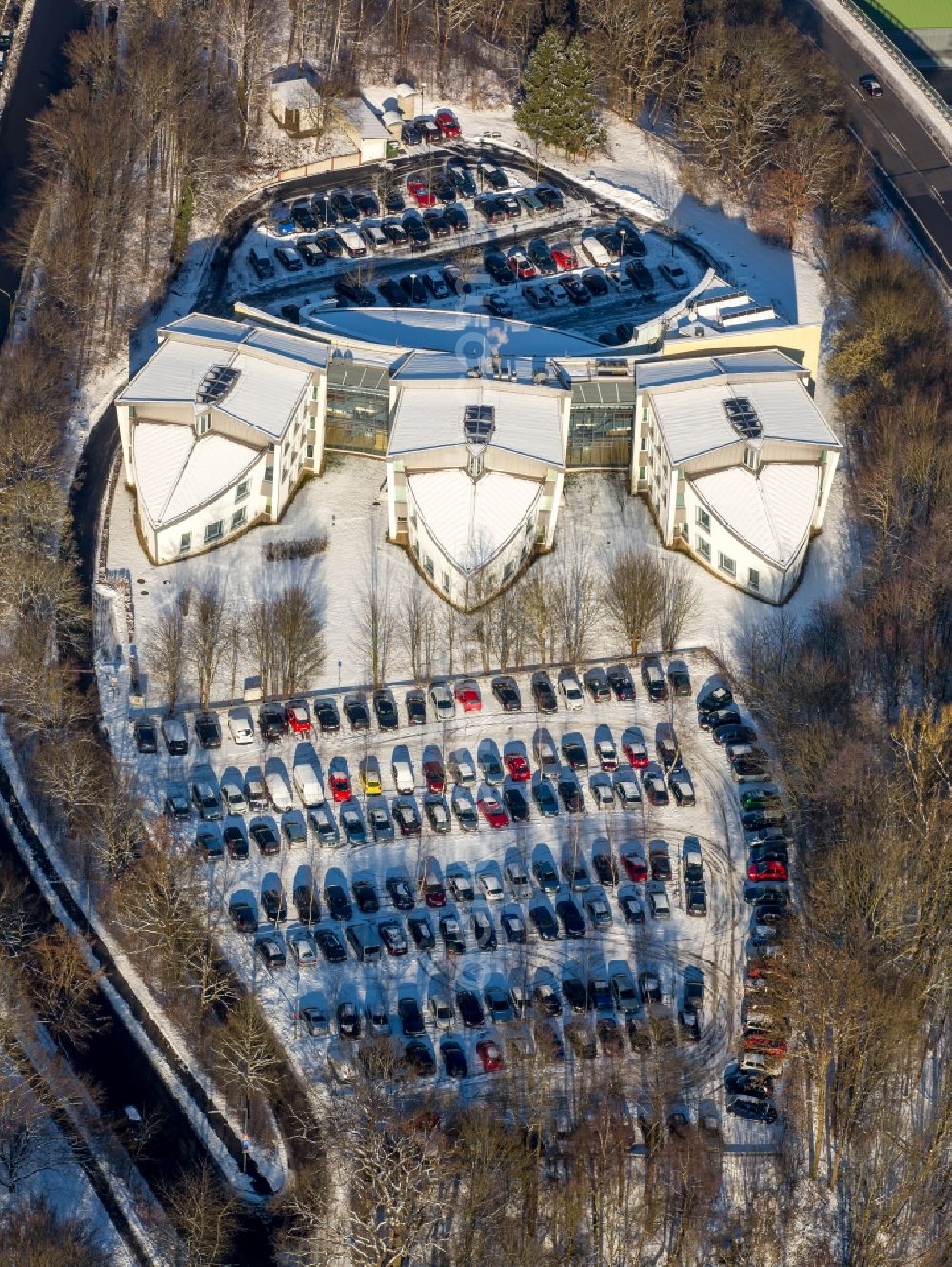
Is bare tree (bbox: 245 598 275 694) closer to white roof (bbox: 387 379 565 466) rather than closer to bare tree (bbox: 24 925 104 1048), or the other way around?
white roof (bbox: 387 379 565 466)

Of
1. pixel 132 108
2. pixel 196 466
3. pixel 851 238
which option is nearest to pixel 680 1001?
pixel 196 466

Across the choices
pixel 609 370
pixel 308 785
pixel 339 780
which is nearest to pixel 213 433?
pixel 308 785

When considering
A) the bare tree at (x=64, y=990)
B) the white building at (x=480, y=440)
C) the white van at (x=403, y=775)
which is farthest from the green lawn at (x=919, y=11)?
the bare tree at (x=64, y=990)

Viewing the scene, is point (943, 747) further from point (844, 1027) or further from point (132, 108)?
point (132, 108)

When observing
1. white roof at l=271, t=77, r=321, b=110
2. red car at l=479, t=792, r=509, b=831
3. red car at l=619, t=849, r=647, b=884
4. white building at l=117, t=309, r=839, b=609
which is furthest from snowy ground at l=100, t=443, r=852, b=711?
white roof at l=271, t=77, r=321, b=110

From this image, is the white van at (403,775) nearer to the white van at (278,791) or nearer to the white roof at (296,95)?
the white van at (278,791)

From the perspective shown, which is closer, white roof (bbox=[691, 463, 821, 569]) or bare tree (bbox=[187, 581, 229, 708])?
bare tree (bbox=[187, 581, 229, 708])
